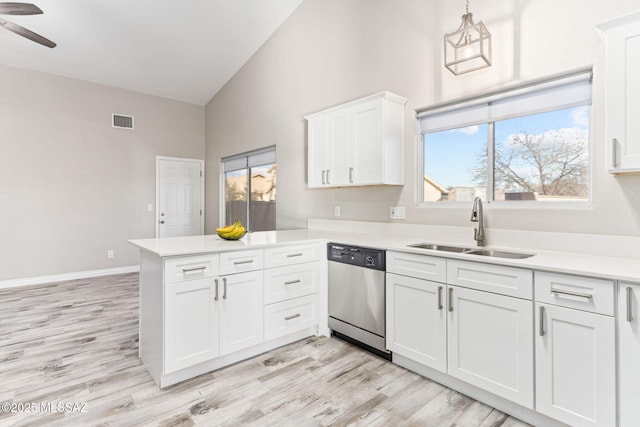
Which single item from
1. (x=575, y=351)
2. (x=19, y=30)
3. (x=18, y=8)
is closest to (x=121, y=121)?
(x=19, y=30)

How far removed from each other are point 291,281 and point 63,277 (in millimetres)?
4260

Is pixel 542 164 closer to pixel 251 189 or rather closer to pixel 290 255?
pixel 290 255

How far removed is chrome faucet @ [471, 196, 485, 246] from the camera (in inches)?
94.7

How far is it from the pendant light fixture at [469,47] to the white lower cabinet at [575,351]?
1.61m

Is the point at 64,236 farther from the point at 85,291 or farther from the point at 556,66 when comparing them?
the point at 556,66

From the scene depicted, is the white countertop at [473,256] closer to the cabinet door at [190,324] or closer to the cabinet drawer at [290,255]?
the cabinet drawer at [290,255]

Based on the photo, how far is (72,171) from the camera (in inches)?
199

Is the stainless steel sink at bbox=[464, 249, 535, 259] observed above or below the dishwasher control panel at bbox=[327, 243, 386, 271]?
above

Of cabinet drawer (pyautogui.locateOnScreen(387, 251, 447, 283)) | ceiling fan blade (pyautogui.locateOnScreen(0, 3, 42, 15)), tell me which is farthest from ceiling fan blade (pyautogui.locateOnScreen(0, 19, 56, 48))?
cabinet drawer (pyautogui.locateOnScreen(387, 251, 447, 283))

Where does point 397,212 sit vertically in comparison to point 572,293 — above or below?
above

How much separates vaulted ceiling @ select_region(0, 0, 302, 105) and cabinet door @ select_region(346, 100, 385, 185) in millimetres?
2266

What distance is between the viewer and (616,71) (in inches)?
68.2

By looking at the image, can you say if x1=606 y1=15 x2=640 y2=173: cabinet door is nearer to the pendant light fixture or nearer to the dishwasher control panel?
the pendant light fixture

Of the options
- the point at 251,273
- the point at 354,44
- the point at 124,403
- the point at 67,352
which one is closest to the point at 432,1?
the point at 354,44
